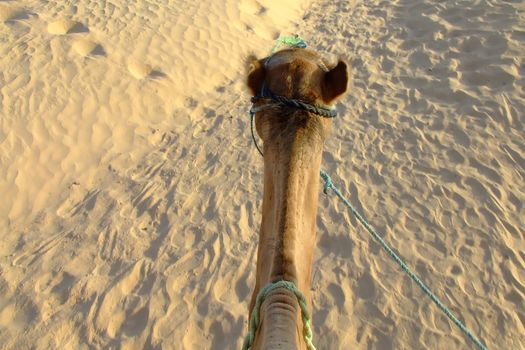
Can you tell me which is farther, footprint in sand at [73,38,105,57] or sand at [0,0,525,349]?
footprint in sand at [73,38,105,57]

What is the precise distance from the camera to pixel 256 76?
2.07 metres

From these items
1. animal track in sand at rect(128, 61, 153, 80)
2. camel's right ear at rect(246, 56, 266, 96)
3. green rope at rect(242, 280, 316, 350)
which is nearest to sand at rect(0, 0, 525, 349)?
animal track in sand at rect(128, 61, 153, 80)

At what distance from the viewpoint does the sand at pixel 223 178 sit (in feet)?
13.3

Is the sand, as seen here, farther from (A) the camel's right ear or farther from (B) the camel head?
(A) the camel's right ear

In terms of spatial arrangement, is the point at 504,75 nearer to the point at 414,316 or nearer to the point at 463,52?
the point at 463,52

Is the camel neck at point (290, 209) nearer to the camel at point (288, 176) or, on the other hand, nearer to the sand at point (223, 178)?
the camel at point (288, 176)

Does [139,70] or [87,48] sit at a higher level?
[87,48]

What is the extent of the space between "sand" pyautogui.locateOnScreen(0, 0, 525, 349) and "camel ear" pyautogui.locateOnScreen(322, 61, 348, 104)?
32 cm

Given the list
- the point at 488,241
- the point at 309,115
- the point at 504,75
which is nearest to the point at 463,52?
the point at 504,75

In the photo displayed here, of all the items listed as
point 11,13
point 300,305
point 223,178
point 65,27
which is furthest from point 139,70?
point 300,305

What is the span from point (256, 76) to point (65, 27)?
304 inches

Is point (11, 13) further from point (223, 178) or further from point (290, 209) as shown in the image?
point (290, 209)

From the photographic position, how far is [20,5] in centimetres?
878

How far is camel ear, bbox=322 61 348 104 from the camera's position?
1960 mm
